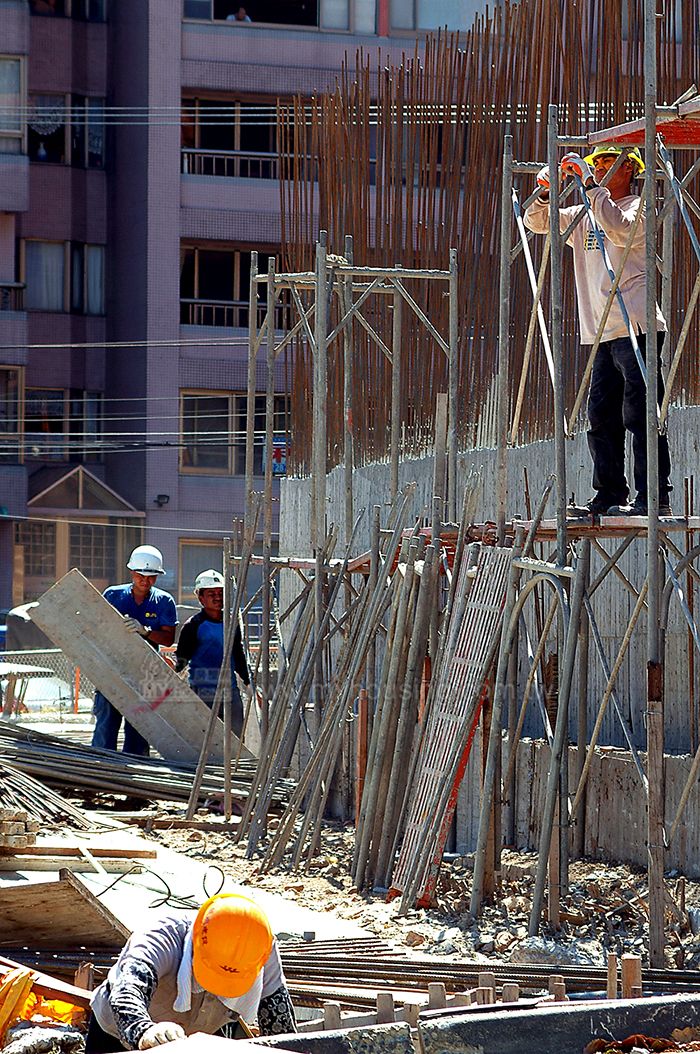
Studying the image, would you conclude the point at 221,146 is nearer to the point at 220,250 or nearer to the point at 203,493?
the point at 220,250

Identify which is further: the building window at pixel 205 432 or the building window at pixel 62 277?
the building window at pixel 62 277

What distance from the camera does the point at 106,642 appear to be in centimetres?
1406

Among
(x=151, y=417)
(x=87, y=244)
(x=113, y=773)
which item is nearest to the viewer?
(x=113, y=773)

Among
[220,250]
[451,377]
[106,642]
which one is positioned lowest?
[106,642]

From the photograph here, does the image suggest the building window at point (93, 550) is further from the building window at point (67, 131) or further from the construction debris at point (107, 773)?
the construction debris at point (107, 773)

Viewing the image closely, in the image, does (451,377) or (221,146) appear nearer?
(451,377)

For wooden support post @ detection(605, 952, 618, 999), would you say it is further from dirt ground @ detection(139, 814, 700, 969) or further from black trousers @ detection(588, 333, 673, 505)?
black trousers @ detection(588, 333, 673, 505)

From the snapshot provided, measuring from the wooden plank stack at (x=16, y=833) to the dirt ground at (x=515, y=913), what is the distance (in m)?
1.61

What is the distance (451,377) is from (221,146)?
Answer: 82.2 ft

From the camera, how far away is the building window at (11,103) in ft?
116

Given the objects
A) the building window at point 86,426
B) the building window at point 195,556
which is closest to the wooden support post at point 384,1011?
the building window at point 195,556

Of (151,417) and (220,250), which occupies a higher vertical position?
(220,250)

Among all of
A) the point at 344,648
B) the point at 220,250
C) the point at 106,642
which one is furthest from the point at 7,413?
the point at 344,648

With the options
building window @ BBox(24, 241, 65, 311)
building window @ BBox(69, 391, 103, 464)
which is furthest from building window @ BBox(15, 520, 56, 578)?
building window @ BBox(24, 241, 65, 311)
